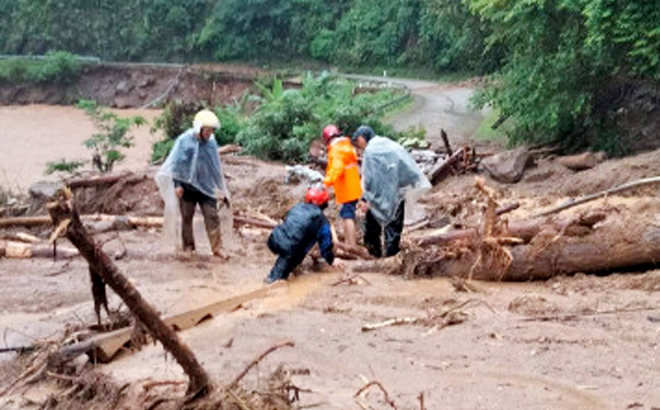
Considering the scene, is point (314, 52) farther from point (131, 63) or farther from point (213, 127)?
point (213, 127)

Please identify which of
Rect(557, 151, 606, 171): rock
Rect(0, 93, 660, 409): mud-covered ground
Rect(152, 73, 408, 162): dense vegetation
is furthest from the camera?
Rect(152, 73, 408, 162): dense vegetation

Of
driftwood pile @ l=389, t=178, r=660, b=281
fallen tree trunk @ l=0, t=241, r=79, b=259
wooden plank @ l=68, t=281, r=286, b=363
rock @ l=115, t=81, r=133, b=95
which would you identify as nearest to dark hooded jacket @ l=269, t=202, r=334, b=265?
wooden plank @ l=68, t=281, r=286, b=363

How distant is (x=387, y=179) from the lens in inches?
421

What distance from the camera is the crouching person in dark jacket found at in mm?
9523

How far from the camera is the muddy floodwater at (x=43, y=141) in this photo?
26.8 m

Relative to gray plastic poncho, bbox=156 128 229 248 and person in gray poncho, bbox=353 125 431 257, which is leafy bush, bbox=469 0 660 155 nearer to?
person in gray poncho, bbox=353 125 431 257

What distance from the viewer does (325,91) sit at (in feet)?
78.8

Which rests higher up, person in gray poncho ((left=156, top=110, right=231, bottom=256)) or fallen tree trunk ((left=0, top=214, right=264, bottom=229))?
person in gray poncho ((left=156, top=110, right=231, bottom=256))

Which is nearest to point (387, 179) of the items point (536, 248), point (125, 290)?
Answer: point (536, 248)

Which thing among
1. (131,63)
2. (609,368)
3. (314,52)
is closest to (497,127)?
(609,368)

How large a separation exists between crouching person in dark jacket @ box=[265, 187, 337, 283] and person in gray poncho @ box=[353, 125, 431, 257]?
3.69 ft

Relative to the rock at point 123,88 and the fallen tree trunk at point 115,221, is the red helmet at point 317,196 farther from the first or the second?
the rock at point 123,88

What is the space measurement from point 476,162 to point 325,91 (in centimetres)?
681

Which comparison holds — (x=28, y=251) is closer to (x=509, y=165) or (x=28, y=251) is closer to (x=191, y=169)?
(x=191, y=169)
